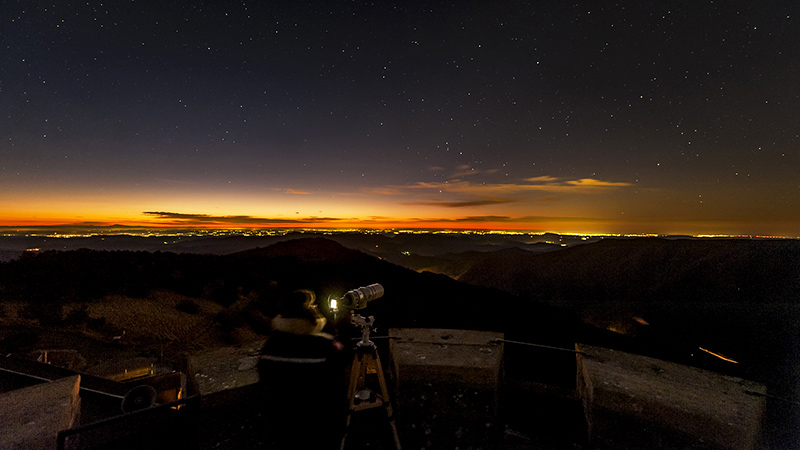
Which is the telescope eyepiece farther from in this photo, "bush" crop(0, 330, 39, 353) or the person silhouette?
"bush" crop(0, 330, 39, 353)

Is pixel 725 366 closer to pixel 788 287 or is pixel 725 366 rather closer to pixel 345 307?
pixel 788 287

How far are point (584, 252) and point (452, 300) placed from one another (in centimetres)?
5547

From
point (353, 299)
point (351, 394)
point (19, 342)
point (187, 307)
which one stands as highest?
point (353, 299)

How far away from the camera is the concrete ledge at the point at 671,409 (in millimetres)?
2541

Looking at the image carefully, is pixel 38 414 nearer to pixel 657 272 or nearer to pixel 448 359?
pixel 448 359

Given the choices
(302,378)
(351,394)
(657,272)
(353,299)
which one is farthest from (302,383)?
(657,272)

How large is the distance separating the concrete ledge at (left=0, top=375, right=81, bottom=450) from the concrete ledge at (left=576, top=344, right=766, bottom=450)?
468 cm

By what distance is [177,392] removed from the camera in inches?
243

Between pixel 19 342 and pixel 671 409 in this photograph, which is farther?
pixel 19 342

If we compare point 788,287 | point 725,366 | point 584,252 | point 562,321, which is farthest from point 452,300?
point 584,252

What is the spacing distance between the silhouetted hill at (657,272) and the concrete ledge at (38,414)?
62797mm

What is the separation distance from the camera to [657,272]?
2274 inches

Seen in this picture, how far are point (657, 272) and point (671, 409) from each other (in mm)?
72832

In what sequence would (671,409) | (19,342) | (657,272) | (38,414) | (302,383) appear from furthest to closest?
1. (657,272)
2. (19,342)
3. (671,409)
4. (38,414)
5. (302,383)
